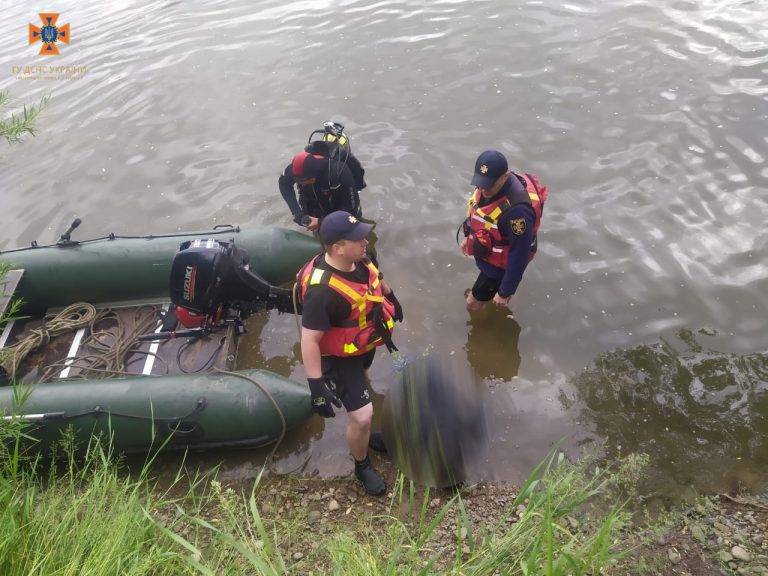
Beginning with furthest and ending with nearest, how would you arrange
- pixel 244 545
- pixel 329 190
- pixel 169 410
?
pixel 329 190
pixel 169 410
pixel 244 545

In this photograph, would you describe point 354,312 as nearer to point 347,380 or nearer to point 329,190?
point 347,380

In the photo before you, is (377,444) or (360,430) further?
(377,444)

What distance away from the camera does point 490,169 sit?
3.35 meters

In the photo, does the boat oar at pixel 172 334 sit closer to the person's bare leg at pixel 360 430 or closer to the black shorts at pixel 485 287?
the person's bare leg at pixel 360 430

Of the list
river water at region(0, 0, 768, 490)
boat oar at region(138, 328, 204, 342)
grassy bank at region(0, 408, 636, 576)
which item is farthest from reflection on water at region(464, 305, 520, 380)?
boat oar at region(138, 328, 204, 342)

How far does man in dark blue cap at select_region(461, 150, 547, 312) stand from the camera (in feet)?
11.2

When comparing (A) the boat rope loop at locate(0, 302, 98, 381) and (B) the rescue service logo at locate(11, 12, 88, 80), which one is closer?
(A) the boat rope loop at locate(0, 302, 98, 381)

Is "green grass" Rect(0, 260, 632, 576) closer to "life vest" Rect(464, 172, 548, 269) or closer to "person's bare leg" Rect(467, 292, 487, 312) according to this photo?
"life vest" Rect(464, 172, 548, 269)

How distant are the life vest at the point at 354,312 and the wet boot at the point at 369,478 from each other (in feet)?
2.79

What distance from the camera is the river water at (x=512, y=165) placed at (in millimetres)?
4023

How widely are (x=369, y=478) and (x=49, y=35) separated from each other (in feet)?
40.7

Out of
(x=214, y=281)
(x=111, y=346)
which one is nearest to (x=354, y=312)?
(x=214, y=281)

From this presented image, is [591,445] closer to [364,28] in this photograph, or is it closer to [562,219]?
[562,219]

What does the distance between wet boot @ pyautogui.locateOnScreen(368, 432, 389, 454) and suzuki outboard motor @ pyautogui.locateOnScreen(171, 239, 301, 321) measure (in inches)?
54.2
